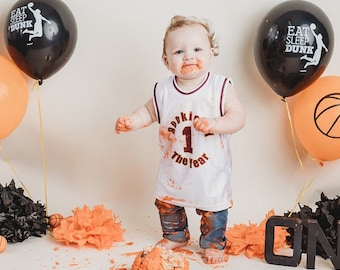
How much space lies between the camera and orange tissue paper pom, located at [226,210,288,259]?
1889 millimetres

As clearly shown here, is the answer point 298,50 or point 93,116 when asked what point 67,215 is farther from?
point 298,50

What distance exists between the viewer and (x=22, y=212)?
201 centimetres

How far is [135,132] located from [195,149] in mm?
446

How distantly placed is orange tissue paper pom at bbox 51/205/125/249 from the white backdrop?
163 millimetres

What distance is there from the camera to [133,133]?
2232 mm

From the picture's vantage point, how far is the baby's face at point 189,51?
5.92 feet

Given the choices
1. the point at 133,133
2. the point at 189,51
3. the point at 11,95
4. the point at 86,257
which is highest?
the point at 189,51

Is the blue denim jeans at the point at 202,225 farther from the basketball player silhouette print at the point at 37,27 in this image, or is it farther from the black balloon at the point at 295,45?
the basketball player silhouette print at the point at 37,27

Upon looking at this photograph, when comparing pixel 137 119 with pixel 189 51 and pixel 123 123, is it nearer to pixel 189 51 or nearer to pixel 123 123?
pixel 123 123

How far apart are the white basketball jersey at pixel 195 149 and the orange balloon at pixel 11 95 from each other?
1.43ft

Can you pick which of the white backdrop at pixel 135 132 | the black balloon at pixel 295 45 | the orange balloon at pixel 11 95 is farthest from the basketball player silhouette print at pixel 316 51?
the orange balloon at pixel 11 95

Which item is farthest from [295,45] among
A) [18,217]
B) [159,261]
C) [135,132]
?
[18,217]

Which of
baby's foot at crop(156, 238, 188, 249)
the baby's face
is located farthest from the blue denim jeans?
the baby's face

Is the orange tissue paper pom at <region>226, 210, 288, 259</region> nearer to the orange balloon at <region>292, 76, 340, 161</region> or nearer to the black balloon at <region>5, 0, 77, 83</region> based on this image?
the orange balloon at <region>292, 76, 340, 161</region>
